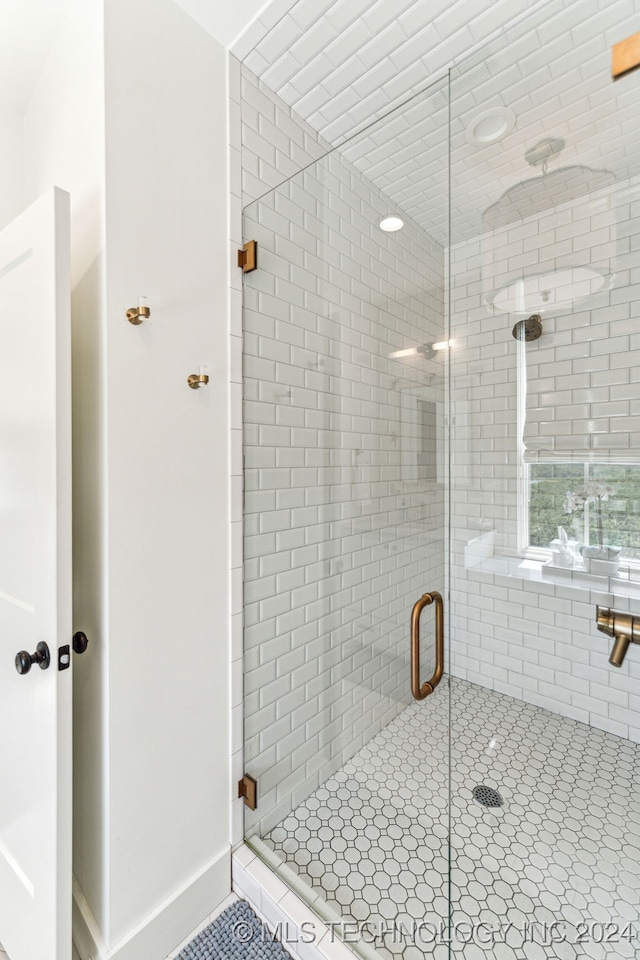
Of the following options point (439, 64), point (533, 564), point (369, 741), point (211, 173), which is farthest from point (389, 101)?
point (369, 741)

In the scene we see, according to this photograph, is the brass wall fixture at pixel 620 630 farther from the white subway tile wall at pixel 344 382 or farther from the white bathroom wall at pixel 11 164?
the white bathroom wall at pixel 11 164

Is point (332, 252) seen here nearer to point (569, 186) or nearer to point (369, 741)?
point (569, 186)

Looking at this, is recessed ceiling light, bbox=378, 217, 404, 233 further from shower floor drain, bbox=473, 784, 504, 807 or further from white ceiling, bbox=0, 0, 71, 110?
shower floor drain, bbox=473, 784, 504, 807

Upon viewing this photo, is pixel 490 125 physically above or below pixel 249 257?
above

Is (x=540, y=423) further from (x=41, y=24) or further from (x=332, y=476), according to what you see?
(x=41, y=24)

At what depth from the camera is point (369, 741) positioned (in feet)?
5.10

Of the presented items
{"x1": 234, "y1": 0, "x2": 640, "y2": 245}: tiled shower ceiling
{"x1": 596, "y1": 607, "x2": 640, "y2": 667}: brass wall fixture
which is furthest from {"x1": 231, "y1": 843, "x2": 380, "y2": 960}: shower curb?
{"x1": 234, "y1": 0, "x2": 640, "y2": 245}: tiled shower ceiling

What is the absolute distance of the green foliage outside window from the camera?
1.64 m

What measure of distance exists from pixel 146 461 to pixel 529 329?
166cm

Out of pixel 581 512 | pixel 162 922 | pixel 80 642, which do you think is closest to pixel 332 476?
pixel 80 642

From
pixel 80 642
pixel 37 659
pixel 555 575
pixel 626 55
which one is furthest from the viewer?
pixel 555 575

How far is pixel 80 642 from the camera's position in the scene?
1.09 m

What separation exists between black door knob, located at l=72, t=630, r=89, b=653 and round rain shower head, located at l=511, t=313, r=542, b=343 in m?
1.94

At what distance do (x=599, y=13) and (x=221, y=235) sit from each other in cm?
115
